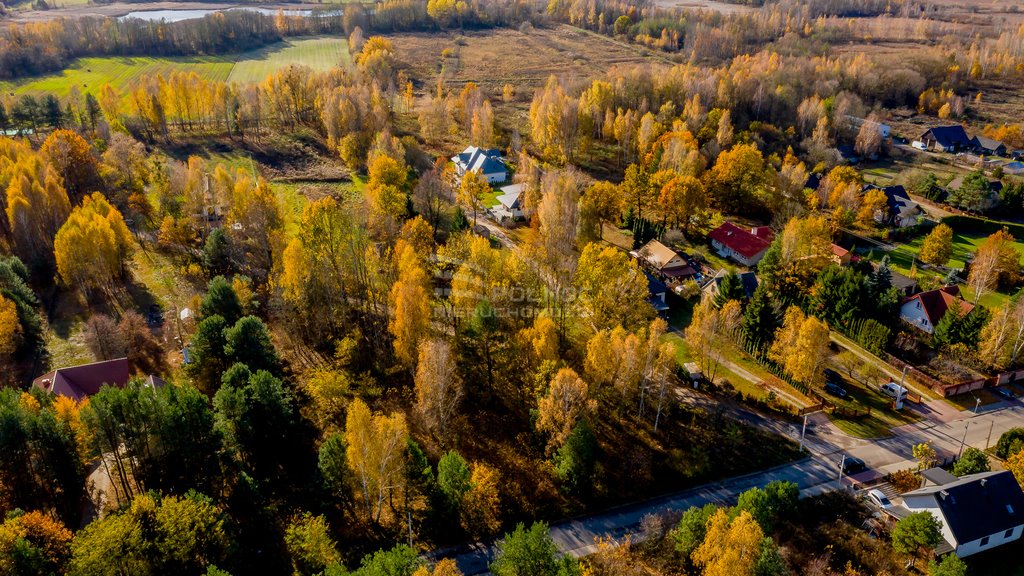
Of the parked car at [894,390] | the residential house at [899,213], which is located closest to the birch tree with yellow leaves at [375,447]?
the parked car at [894,390]

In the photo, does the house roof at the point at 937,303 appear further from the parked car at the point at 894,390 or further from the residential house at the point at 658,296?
the residential house at the point at 658,296

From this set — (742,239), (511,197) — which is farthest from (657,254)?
(511,197)

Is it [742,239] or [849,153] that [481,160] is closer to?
[742,239]

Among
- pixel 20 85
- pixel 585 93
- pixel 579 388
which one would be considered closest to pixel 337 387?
pixel 579 388

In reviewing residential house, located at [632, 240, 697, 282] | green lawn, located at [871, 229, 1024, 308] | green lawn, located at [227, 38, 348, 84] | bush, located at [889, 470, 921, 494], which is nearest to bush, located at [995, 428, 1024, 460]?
bush, located at [889, 470, 921, 494]

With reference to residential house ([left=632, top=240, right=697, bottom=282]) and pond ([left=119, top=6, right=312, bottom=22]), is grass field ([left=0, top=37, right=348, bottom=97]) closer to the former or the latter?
pond ([left=119, top=6, right=312, bottom=22])
